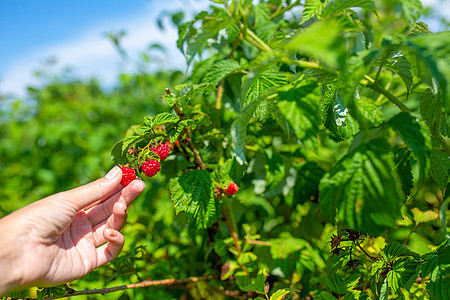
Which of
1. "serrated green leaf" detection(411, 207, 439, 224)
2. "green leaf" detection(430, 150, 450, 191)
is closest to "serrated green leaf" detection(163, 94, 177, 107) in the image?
"green leaf" detection(430, 150, 450, 191)

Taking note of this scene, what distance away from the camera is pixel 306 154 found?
4.99 ft

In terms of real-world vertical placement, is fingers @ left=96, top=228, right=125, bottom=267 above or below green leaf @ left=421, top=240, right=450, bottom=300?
above

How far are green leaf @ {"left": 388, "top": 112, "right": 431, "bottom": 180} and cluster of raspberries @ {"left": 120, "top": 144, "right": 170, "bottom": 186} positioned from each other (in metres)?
0.63

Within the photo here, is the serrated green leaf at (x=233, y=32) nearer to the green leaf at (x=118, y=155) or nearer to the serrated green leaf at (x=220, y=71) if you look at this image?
the serrated green leaf at (x=220, y=71)

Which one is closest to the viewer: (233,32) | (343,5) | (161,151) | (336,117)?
(343,5)

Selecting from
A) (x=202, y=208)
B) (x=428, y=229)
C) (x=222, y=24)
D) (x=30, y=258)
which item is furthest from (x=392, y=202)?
(x=428, y=229)

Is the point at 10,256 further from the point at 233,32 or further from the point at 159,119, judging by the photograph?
the point at 233,32

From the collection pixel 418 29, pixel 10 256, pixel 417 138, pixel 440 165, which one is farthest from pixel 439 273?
pixel 10 256

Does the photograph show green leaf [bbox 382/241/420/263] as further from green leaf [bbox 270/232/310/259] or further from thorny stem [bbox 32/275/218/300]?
thorny stem [bbox 32/275/218/300]

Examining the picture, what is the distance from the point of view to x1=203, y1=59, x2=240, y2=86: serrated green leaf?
1.13m

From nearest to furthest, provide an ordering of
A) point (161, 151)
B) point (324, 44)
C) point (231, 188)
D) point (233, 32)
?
point (324, 44) < point (161, 151) < point (231, 188) < point (233, 32)

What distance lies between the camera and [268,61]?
742 millimetres

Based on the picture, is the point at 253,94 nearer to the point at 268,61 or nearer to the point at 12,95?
the point at 268,61

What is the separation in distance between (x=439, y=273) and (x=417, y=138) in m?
0.39
